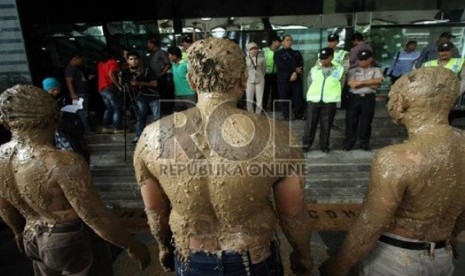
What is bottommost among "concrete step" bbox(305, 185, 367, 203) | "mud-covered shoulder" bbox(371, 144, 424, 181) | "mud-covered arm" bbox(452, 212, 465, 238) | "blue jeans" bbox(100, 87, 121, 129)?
"concrete step" bbox(305, 185, 367, 203)

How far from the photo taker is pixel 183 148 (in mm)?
1158

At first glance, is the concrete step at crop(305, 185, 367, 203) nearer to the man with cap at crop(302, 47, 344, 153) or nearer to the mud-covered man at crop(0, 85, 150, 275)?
the man with cap at crop(302, 47, 344, 153)

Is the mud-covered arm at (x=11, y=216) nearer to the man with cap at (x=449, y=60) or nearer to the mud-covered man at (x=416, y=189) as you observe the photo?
the mud-covered man at (x=416, y=189)

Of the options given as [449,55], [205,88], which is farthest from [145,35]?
[205,88]

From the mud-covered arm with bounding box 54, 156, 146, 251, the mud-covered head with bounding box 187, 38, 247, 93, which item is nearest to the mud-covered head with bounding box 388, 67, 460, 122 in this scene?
the mud-covered head with bounding box 187, 38, 247, 93

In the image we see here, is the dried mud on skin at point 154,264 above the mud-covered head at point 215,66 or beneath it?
beneath

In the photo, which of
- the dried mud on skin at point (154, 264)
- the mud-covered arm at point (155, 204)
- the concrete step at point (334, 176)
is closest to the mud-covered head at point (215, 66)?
the mud-covered arm at point (155, 204)

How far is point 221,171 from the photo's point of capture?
1.13m

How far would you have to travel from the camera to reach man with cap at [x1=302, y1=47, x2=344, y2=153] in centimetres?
441

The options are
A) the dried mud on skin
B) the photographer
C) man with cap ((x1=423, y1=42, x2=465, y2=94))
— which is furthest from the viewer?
the photographer

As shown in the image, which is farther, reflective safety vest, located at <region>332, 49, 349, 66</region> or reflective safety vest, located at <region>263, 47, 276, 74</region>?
reflective safety vest, located at <region>263, 47, 276, 74</region>

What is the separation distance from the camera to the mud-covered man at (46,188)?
147 centimetres

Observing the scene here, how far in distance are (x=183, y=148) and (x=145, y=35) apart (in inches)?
273

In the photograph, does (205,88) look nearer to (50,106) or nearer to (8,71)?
(50,106)
